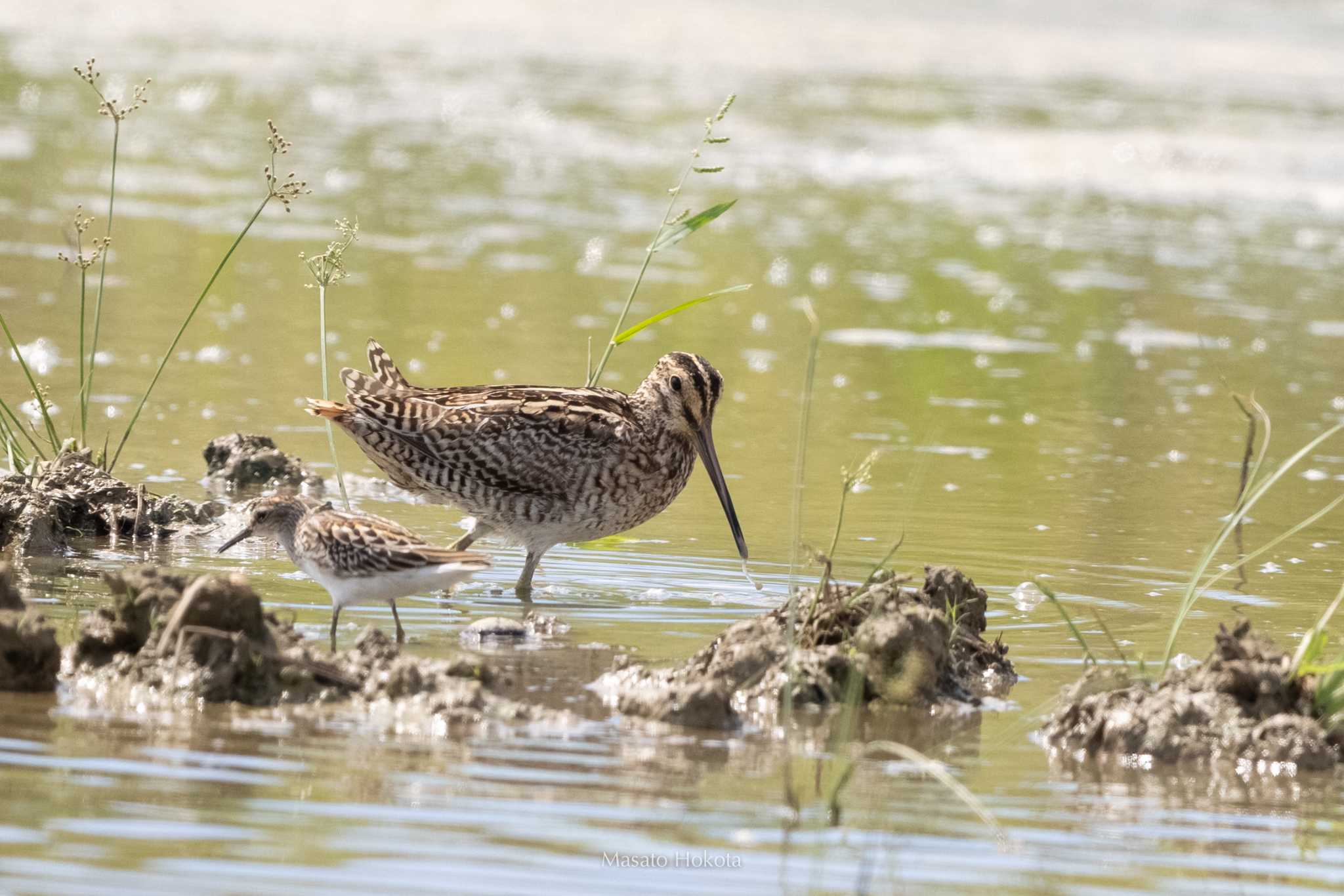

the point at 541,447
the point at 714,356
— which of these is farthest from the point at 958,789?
the point at 714,356

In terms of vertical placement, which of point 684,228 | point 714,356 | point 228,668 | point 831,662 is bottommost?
point 228,668

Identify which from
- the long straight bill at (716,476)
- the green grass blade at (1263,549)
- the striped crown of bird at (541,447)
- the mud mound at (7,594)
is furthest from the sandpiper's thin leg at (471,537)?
the green grass blade at (1263,549)

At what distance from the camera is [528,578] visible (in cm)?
912

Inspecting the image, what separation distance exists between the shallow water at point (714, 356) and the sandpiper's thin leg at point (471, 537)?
316mm

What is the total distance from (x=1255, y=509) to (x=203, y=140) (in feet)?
57.2

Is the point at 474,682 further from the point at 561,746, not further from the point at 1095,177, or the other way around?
the point at 1095,177

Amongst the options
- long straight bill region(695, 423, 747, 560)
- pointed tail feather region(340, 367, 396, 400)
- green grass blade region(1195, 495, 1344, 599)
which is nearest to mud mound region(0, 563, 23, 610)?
pointed tail feather region(340, 367, 396, 400)

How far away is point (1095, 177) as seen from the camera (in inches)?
1121

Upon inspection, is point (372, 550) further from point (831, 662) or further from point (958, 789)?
point (958, 789)

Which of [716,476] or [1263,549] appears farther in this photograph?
[716,476]

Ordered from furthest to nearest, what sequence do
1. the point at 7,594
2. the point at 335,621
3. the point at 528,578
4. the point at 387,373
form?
the point at 387,373, the point at 528,578, the point at 335,621, the point at 7,594

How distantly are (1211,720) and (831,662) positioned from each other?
4.30ft

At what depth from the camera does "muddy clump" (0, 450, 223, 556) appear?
876cm

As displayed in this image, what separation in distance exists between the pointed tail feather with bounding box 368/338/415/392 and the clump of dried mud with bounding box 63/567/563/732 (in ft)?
9.73
